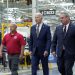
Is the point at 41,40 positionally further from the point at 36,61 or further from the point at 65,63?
the point at 65,63

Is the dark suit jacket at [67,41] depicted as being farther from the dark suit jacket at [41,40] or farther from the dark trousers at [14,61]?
the dark trousers at [14,61]

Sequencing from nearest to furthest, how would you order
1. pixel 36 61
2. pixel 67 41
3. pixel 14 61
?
1. pixel 67 41
2. pixel 36 61
3. pixel 14 61

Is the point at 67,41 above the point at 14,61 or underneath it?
above

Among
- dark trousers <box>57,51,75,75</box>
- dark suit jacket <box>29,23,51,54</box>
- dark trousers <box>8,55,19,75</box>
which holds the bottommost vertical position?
dark trousers <box>8,55,19,75</box>

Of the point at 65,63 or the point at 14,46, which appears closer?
the point at 65,63

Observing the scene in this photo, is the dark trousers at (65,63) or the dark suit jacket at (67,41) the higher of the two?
the dark suit jacket at (67,41)

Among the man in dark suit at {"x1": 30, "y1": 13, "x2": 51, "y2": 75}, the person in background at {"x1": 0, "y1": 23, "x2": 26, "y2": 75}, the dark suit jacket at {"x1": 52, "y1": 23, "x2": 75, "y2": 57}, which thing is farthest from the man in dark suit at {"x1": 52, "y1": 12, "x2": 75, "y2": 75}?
the person in background at {"x1": 0, "y1": 23, "x2": 26, "y2": 75}

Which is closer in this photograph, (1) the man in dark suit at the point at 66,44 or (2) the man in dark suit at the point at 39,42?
(1) the man in dark suit at the point at 66,44

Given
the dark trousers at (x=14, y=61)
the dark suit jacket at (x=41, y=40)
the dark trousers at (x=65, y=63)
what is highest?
the dark suit jacket at (x=41, y=40)

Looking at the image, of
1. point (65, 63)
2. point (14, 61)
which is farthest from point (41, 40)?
point (65, 63)

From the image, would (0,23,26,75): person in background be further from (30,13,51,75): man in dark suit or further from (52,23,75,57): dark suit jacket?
(52,23,75,57): dark suit jacket

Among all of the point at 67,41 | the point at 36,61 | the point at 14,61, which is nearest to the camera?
the point at 67,41

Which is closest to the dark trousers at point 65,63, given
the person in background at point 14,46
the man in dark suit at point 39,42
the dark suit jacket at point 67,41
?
the dark suit jacket at point 67,41

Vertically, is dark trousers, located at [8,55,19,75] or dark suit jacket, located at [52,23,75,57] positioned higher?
dark suit jacket, located at [52,23,75,57]
